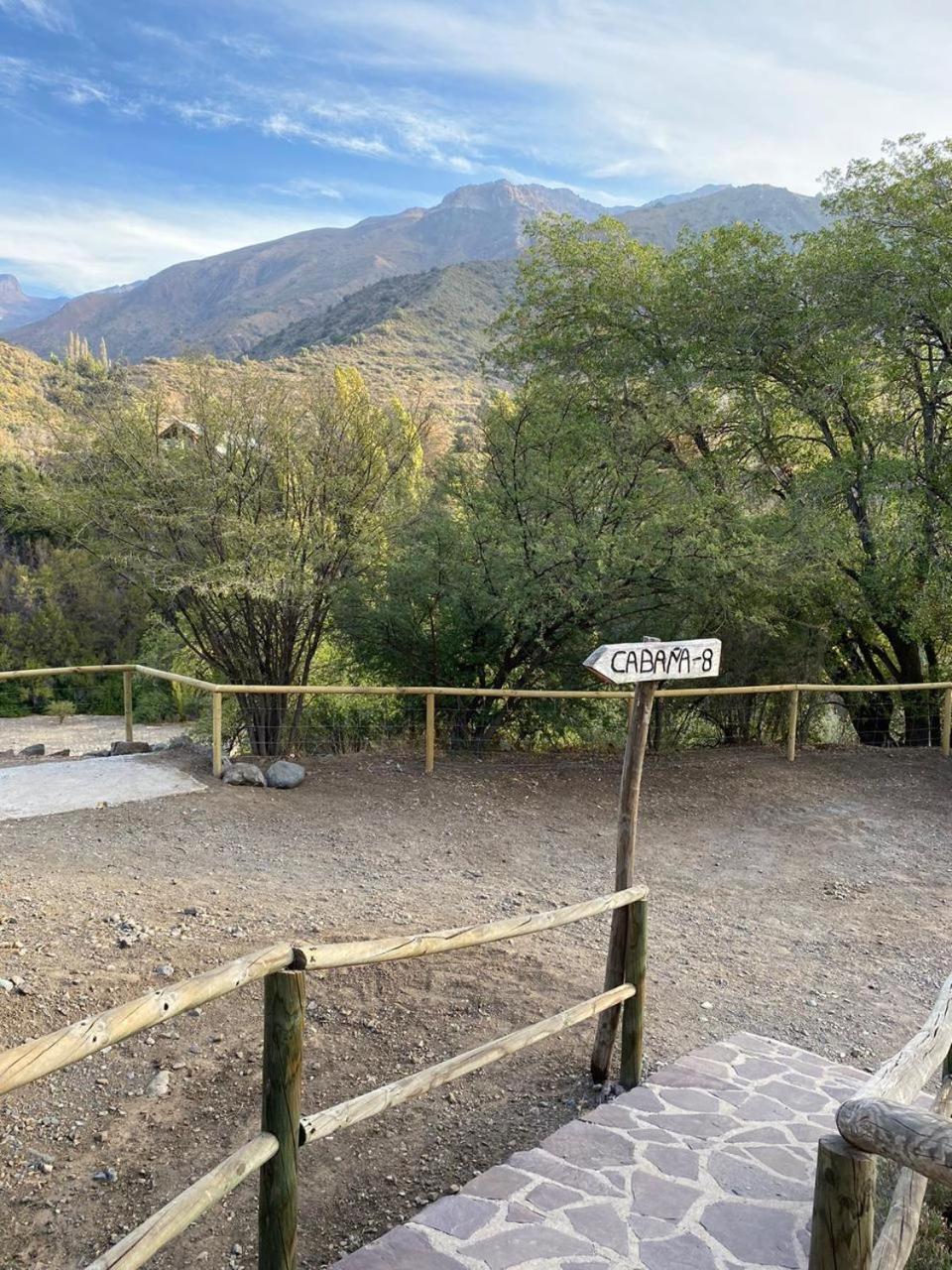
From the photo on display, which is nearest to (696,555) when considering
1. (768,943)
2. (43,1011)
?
(768,943)

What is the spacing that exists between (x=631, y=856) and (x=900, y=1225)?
6.48 feet

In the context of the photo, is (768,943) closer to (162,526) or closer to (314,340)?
(162,526)

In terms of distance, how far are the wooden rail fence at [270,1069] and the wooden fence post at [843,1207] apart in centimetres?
122

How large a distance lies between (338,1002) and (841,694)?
999 centimetres

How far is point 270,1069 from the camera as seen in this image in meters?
2.18

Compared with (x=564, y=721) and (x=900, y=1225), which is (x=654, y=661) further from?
(x=564, y=721)

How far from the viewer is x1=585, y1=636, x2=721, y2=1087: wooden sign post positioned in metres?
3.49

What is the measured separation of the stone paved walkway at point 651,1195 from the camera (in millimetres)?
2395

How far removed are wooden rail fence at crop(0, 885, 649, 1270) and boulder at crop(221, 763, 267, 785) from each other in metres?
5.45

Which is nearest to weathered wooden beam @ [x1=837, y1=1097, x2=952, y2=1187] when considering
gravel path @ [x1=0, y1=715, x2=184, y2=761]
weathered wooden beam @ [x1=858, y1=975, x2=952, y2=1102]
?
weathered wooden beam @ [x1=858, y1=975, x2=952, y2=1102]

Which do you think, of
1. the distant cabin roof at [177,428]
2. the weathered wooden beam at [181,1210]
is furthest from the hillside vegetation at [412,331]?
the weathered wooden beam at [181,1210]

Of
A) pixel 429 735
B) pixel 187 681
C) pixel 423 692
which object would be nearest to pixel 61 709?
pixel 187 681

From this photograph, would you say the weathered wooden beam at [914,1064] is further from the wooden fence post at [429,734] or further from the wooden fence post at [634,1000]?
the wooden fence post at [429,734]

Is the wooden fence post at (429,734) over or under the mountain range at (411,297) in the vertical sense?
under
